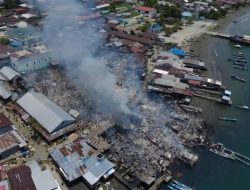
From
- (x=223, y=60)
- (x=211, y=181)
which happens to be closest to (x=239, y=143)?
(x=211, y=181)

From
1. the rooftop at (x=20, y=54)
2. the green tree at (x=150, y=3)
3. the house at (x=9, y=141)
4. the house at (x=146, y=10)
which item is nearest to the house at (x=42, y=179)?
the house at (x=9, y=141)

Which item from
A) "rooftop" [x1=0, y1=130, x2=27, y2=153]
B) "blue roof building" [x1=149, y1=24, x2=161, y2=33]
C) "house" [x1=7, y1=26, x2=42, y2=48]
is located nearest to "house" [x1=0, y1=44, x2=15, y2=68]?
"house" [x1=7, y1=26, x2=42, y2=48]

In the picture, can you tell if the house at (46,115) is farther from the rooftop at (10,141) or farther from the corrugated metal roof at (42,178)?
the corrugated metal roof at (42,178)

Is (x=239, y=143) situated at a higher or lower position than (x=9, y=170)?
lower

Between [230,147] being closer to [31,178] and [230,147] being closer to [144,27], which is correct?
[31,178]

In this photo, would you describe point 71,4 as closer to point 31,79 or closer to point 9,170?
point 31,79

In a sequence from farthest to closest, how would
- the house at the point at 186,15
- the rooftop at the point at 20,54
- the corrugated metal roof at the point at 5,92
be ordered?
the house at the point at 186,15
the rooftop at the point at 20,54
the corrugated metal roof at the point at 5,92

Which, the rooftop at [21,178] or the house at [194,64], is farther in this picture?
the house at [194,64]
